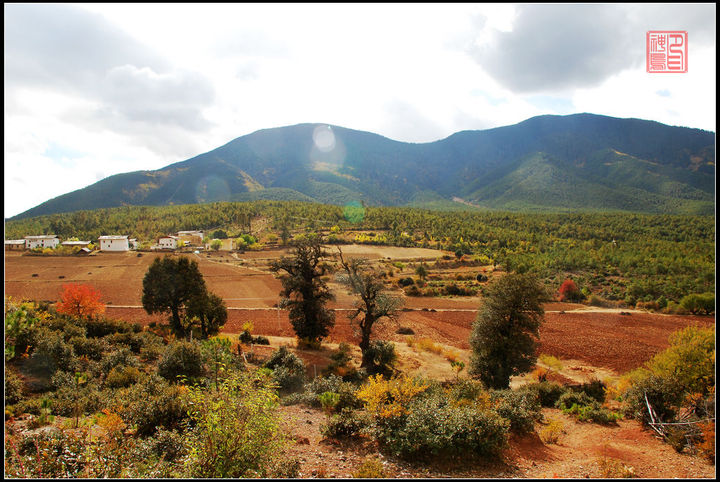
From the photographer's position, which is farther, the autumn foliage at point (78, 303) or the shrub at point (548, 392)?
the autumn foliage at point (78, 303)

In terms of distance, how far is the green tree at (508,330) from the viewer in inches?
639

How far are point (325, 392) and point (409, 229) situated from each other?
80071 mm

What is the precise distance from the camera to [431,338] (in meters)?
27.6

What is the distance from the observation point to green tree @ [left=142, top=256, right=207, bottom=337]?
76.7 ft

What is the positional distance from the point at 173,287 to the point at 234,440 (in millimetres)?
20116

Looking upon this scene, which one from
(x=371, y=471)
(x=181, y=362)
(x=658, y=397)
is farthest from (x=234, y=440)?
(x=658, y=397)

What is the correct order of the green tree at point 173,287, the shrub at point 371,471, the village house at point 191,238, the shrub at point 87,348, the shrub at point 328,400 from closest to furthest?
the shrub at point 371,471 → the shrub at point 328,400 → the shrub at point 87,348 → the green tree at point 173,287 → the village house at point 191,238

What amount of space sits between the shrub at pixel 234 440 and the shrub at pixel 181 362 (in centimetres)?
826

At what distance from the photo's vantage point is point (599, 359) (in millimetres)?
23453

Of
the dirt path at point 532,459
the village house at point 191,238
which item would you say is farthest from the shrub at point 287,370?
the village house at point 191,238

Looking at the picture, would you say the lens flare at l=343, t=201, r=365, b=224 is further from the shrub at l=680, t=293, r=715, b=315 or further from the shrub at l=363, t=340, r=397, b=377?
the shrub at l=363, t=340, r=397, b=377

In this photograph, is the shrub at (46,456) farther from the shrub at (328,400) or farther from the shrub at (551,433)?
the shrub at (551,433)

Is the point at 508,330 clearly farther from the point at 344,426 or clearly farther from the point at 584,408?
the point at 344,426


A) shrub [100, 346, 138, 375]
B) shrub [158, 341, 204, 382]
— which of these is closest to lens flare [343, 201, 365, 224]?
shrub [100, 346, 138, 375]
